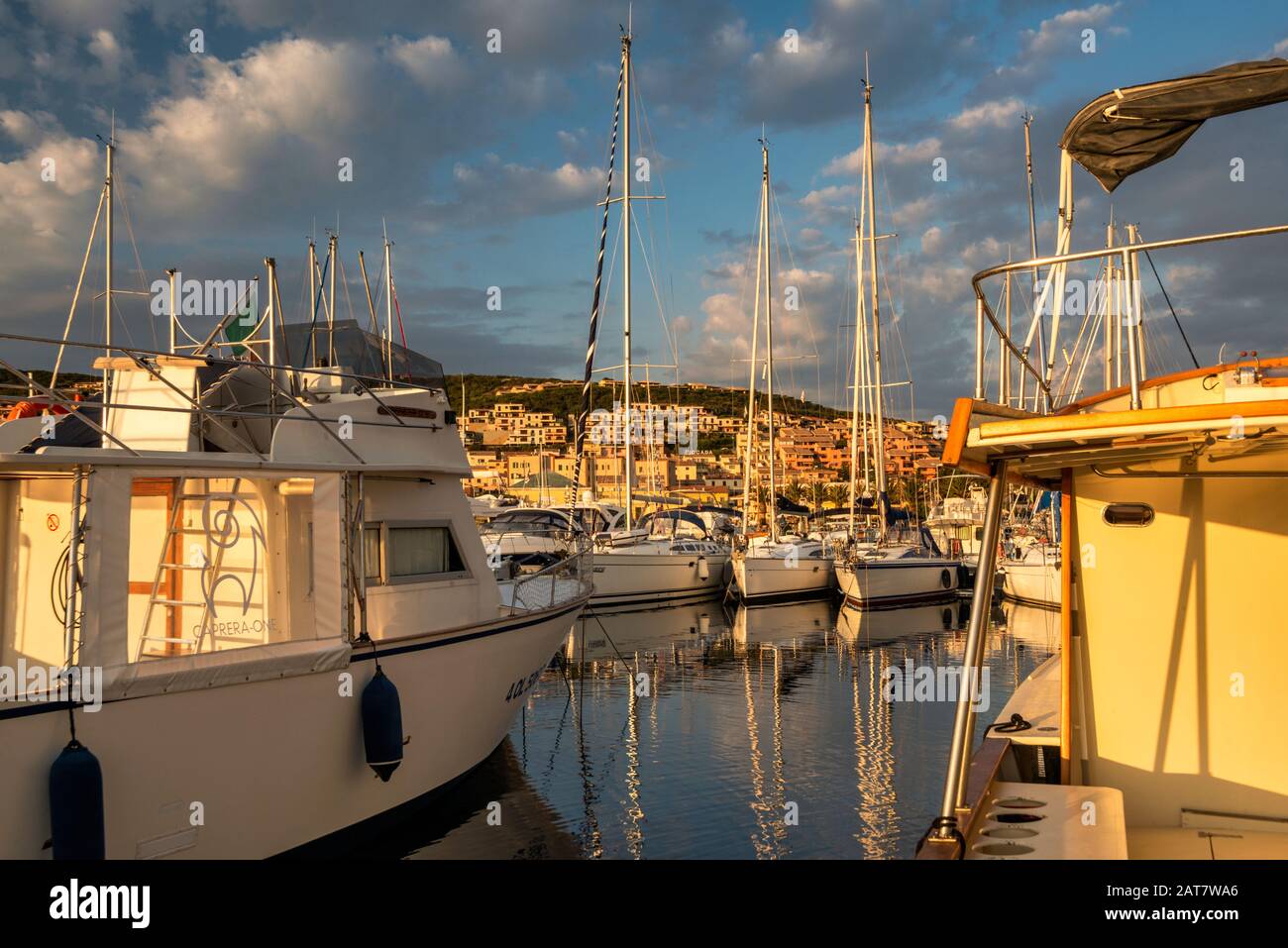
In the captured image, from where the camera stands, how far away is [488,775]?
39.1ft

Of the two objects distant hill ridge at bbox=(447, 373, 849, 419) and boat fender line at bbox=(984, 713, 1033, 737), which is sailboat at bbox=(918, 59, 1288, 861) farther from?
distant hill ridge at bbox=(447, 373, 849, 419)

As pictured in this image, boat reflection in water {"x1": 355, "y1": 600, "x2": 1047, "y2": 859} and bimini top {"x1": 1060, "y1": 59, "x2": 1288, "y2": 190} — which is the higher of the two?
bimini top {"x1": 1060, "y1": 59, "x2": 1288, "y2": 190}

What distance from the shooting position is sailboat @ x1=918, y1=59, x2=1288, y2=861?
18.3 feet

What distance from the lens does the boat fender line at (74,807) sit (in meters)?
6.28

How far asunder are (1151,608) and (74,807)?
6934 millimetres

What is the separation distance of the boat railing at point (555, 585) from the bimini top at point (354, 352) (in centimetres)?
263

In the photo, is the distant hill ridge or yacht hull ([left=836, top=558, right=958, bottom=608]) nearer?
yacht hull ([left=836, top=558, right=958, bottom=608])

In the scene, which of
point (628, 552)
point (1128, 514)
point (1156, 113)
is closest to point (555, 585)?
point (1128, 514)

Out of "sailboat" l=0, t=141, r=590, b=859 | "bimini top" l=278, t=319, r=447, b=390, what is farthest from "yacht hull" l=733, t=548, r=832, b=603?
"bimini top" l=278, t=319, r=447, b=390

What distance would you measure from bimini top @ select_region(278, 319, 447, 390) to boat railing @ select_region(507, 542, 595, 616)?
8.64ft

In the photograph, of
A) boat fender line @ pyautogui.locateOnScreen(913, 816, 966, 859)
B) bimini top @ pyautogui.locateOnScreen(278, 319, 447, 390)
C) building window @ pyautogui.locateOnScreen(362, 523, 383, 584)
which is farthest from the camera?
bimini top @ pyautogui.locateOnScreen(278, 319, 447, 390)

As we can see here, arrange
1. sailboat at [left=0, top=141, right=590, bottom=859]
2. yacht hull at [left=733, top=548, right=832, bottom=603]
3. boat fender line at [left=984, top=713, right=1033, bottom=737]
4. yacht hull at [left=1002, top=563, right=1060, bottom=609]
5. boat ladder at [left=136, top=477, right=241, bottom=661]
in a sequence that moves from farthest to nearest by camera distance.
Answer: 1. yacht hull at [left=733, top=548, right=832, bottom=603]
2. yacht hull at [left=1002, top=563, right=1060, bottom=609]
3. boat ladder at [left=136, top=477, right=241, bottom=661]
4. boat fender line at [left=984, top=713, right=1033, bottom=737]
5. sailboat at [left=0, top=141, right=590, bottom=859]

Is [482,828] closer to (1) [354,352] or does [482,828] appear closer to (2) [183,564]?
(2) [183,564]

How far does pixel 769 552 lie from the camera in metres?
35.8
